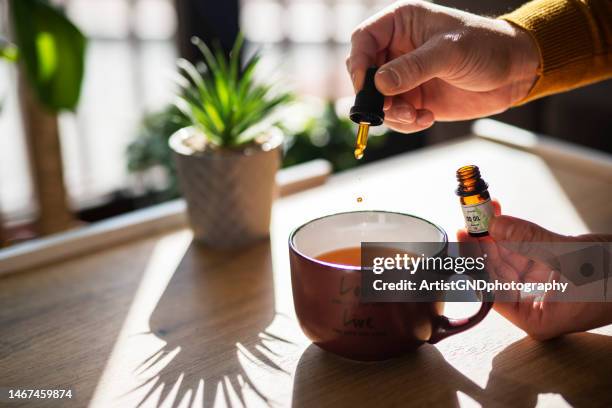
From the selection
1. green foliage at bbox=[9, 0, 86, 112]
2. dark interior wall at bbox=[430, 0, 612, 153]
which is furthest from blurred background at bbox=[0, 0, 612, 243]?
green foliage at bbox=[9, 0, 86, 112]

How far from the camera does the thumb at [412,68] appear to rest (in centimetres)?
83

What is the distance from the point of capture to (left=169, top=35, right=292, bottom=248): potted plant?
1061 millimetres

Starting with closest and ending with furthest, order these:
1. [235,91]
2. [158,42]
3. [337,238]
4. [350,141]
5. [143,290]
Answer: [337,238], [143,290], [235,91], [350,141], [158,42]

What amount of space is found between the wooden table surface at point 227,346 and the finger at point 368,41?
296mm

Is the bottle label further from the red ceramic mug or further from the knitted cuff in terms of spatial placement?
the knitted cuff

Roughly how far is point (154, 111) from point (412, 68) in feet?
6.61

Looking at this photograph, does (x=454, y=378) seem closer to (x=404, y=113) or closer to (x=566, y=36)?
(x=404, y=113)

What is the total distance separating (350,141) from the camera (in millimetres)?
2723

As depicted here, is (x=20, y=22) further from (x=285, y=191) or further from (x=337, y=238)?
(x=337, y=238)

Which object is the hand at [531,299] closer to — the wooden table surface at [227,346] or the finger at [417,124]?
the wooden table surface at [227,346]

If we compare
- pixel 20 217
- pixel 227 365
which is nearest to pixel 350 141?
pixel 20 217

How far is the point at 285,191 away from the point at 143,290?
1.34 ft

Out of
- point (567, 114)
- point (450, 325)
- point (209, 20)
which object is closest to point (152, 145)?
point (209, 20)

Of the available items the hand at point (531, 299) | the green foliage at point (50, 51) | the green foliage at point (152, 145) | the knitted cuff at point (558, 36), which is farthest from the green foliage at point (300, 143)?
the hand at point (531, 299)
